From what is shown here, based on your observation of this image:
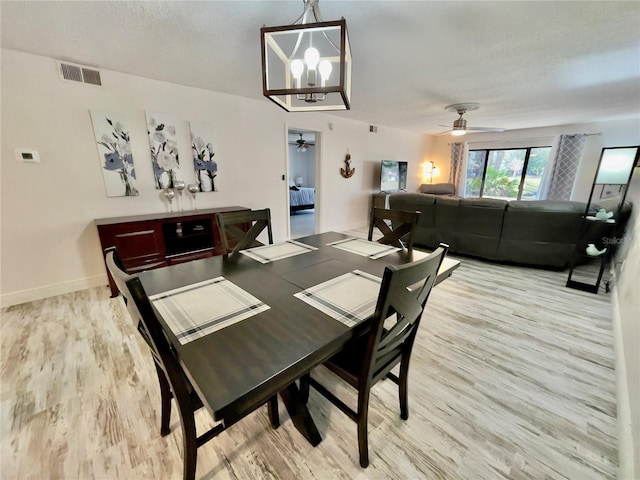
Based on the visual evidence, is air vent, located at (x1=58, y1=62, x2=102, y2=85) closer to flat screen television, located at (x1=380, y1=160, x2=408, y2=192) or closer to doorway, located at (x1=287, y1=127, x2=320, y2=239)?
doorway, located at (x1=287, y1=127, x2=320, y2=239)

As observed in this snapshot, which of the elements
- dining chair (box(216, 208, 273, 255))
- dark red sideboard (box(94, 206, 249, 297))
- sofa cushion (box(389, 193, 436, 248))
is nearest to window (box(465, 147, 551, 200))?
sofa cushion (box(389, 193, 436, 248))

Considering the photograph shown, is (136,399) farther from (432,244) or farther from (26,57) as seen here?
(432,244)

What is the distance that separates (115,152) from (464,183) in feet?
25.6

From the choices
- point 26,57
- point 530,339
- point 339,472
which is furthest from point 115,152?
point 530,339

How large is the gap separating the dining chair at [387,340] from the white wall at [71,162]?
2.91 meters

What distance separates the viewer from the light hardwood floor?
1.14 m

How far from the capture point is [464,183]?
284 inches

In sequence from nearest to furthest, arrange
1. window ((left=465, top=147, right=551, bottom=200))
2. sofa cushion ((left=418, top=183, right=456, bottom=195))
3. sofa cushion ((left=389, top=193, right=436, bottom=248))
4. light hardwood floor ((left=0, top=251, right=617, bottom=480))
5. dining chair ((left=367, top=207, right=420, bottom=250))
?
light hardwood floor ((left=0, top=251, right=617, bottom=480)), dining chair ((left=367, top=207, right=420, bottom=250)), sofa cushion ((left=389, top=193, right=436, bottom=248)), window ((left=465, top=147, right=551, bottom=200)), sofa cushion ((left=418, top=183, right=456, bottom=195))

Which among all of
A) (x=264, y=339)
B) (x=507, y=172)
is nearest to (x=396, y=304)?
(x=264, y=339)

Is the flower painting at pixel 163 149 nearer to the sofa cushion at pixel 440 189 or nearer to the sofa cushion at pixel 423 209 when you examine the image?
the sofa cushion at pixel 423 209

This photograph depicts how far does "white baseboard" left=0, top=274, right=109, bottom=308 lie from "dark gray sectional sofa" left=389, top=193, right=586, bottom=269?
4.25m

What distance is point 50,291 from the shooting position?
8.55 ft

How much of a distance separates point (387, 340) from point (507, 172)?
25.1 feet

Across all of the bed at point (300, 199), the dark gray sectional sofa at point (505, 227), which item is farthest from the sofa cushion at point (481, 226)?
the bed at point (300, 199)
